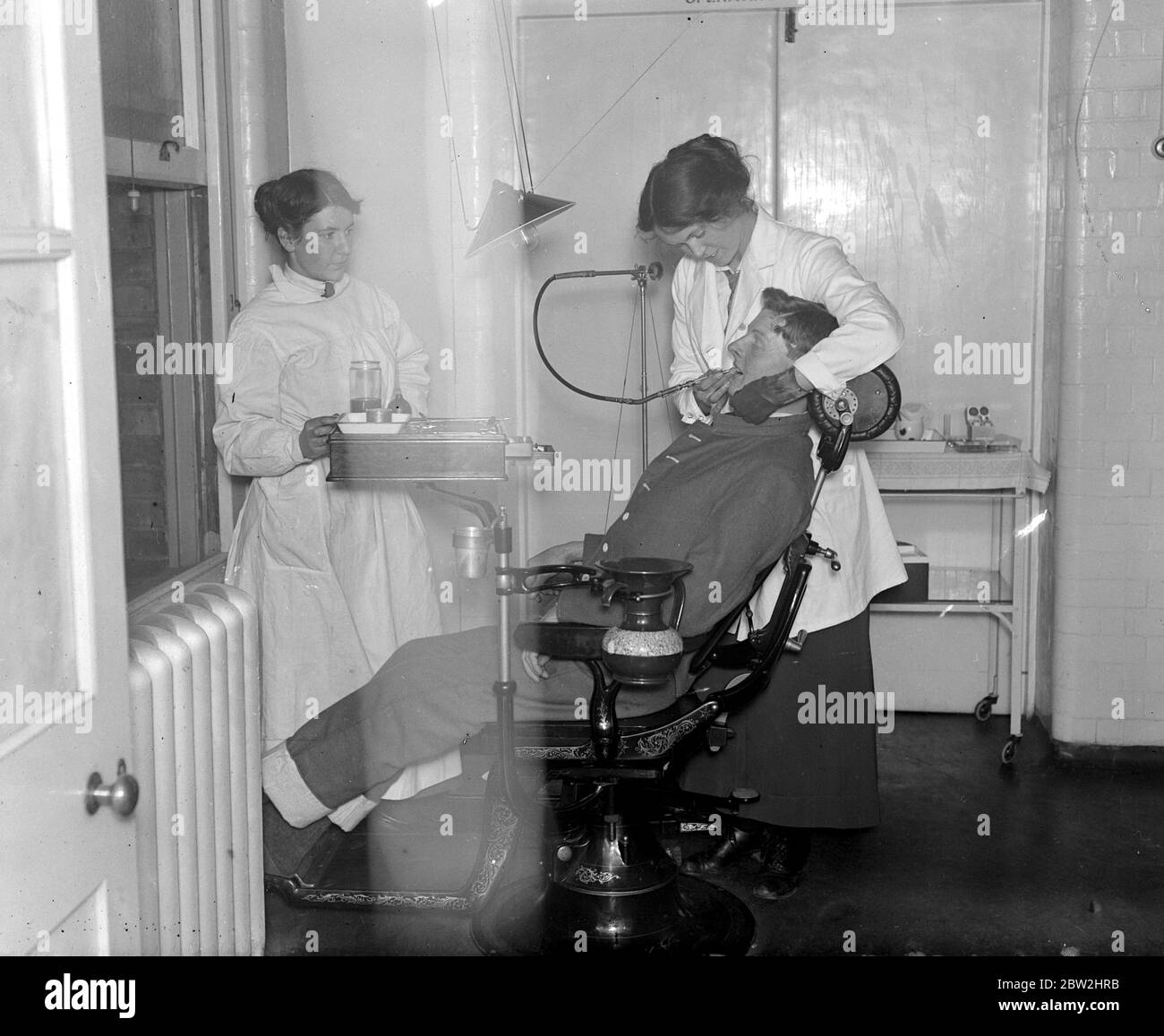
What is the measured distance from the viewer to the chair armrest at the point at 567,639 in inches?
91.7

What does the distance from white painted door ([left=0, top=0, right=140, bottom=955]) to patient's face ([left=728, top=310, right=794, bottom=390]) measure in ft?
5.54

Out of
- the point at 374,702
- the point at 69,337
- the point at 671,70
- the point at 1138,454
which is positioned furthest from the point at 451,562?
the point at 69,337

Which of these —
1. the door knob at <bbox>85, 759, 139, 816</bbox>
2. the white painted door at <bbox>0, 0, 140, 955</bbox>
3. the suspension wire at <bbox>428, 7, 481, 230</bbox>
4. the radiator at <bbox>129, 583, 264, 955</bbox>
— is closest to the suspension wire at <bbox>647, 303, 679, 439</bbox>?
the suspension wire at <bbox>428, 7, 481, 230</bbox>

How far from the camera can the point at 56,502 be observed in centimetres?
129

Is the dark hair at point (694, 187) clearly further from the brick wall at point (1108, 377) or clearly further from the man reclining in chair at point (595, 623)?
the brick wall at point (1108, 377)

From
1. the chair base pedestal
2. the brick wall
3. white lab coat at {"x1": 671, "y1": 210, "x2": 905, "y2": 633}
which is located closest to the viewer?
the chair base pedestal

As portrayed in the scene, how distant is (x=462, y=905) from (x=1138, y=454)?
2.28m

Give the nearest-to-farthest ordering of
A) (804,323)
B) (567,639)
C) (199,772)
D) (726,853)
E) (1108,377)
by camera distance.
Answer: (199,772), (567,639), (804,323), (726,853), (1108,377)

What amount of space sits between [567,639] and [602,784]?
32cm

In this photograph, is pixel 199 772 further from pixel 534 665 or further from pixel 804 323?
pixel 804 323

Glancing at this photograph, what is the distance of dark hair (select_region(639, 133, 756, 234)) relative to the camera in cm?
275

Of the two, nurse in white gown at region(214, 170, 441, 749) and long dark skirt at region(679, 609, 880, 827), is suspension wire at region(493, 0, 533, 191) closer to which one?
nurse in white gown at region(214, 170, 441, 749)

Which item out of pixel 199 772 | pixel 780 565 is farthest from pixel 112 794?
pixel 780 565
